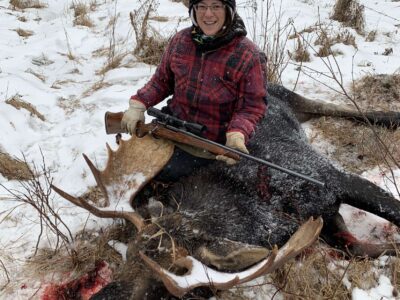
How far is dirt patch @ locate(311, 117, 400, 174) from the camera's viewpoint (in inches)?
170

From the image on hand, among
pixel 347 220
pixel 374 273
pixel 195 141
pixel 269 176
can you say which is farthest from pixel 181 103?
pixel 374 273

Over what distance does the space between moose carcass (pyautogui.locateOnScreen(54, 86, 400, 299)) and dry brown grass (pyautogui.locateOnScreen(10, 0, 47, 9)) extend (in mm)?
6382

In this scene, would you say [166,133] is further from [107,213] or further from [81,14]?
[81,14]

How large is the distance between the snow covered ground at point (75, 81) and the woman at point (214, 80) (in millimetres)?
528

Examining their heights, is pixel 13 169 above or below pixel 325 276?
below

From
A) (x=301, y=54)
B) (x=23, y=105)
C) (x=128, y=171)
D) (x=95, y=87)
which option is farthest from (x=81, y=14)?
(x=128, y=171)

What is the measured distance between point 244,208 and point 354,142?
1977mm

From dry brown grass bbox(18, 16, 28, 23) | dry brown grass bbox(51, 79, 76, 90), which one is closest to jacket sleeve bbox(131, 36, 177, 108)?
dry brown grass bbox(51, 79, 76, 90)

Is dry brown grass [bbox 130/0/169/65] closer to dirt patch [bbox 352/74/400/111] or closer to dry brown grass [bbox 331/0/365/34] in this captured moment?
dirt patch [bbox 352/74/400/111]

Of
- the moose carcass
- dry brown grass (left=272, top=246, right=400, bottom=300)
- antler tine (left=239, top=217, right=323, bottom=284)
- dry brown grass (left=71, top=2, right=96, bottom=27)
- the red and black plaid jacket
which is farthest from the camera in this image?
dry brown grass (left=71, top=2, right=96, bottom=27)

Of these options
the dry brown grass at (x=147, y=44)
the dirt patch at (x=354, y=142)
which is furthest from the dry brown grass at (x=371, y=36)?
the dry brown grass at (x=147, y=44)

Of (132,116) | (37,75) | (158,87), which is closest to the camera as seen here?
(132,116)

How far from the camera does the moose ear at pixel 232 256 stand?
241cm

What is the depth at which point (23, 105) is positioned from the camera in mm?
4957
